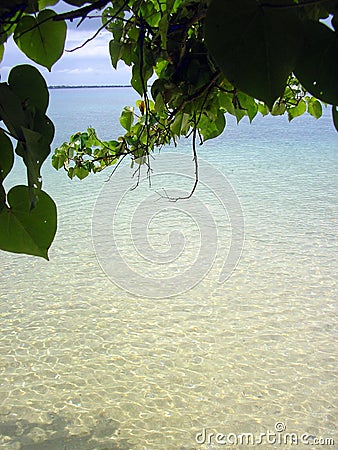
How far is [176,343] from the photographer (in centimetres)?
234

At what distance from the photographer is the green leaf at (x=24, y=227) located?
27cm

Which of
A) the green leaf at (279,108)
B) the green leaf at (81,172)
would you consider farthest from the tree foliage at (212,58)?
the green leaf at (81,172)

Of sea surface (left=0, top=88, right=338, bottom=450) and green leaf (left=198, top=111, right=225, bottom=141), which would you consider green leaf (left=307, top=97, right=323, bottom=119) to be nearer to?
green leaf (left=198, top=111, right=225, bottom=141)

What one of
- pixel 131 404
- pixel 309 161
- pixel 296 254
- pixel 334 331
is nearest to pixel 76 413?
pixel 131 404

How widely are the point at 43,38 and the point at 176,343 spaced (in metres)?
2.13

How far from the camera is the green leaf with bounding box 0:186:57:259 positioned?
0.27 m

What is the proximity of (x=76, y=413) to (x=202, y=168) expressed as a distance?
443cm

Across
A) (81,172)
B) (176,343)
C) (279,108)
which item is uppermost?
(279,108)

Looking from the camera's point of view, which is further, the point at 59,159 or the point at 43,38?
the point at 59,159

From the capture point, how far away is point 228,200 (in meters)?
4.75

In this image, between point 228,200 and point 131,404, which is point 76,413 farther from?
point 228,200

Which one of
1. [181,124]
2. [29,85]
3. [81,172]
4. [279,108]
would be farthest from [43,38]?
[81,172]

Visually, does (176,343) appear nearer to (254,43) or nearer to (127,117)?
(127,117)

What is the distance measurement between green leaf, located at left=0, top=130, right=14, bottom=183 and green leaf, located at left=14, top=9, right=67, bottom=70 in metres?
A: 0.08
